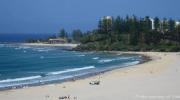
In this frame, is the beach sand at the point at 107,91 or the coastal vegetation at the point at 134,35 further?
the coastal vegetation at the point at 134,35

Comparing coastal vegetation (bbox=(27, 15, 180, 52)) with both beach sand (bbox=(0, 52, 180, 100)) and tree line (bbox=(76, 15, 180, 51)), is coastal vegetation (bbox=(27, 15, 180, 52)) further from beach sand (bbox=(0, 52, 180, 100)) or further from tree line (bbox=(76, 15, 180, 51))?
beach sand (bbox=(0, 52, 180, 100))

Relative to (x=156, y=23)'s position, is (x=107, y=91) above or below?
below

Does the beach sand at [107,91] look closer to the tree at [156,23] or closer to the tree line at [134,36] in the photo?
the tree line at [134,36]

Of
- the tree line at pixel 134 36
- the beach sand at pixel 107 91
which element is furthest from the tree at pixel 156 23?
the beach sand at pixel 107 91

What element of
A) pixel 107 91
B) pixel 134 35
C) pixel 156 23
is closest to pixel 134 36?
pixel 134 35

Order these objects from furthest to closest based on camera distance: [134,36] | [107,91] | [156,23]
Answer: [156,23], [134,36], [107,91]

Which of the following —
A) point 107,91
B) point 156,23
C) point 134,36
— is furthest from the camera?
point 156,23

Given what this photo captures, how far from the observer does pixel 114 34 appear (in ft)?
378

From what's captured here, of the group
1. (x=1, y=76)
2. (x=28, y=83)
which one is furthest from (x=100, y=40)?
(x=28, y=83)

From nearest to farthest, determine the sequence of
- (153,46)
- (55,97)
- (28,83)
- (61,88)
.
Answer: (55,97) < (61,88) < (28,83) < (153,46)

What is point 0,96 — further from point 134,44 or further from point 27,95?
point 134,44

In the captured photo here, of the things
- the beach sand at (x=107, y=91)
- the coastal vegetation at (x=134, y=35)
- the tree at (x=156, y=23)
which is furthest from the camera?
the tree at (x=156, y=23)

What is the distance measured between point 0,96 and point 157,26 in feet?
295

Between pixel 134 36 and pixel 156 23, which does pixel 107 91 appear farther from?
pixel 156 23
